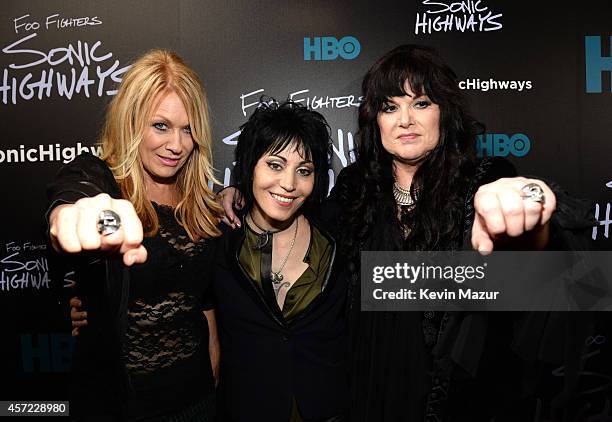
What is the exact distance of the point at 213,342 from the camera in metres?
1.77

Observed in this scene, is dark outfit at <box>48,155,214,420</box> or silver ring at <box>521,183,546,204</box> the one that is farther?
dark outfit at <box>48,155,214,420</box>

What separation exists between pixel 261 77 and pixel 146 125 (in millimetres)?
1146

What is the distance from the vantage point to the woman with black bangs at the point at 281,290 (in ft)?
4.90

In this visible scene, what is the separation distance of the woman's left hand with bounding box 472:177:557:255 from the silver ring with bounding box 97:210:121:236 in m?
0.57

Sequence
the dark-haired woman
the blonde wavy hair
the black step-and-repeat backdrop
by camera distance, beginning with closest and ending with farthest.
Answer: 1. the blonde wavy hair
2. the dark-haired woman
3. the black step-and-repeat backdrop

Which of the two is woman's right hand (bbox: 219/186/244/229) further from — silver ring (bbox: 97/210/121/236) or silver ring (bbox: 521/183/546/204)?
silver ring (bbox: 521/183/546/204)

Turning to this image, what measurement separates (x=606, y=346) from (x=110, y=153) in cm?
244

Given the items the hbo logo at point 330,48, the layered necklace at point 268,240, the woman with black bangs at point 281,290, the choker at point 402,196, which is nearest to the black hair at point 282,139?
the woman with black bangs at point 281,290

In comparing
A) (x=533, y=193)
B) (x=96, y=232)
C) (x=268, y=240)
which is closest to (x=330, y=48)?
(x=268, y=240)

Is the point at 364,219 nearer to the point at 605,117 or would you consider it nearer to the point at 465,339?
the point at 465,339

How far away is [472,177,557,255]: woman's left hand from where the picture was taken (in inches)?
30.1

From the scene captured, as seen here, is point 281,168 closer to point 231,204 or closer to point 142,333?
point 231,204

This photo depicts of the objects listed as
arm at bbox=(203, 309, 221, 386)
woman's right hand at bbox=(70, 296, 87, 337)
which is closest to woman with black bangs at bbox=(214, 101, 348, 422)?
arm at bbox=(203, 309, 221, 386)

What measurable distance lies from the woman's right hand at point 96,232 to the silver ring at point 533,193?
2.00 ft
